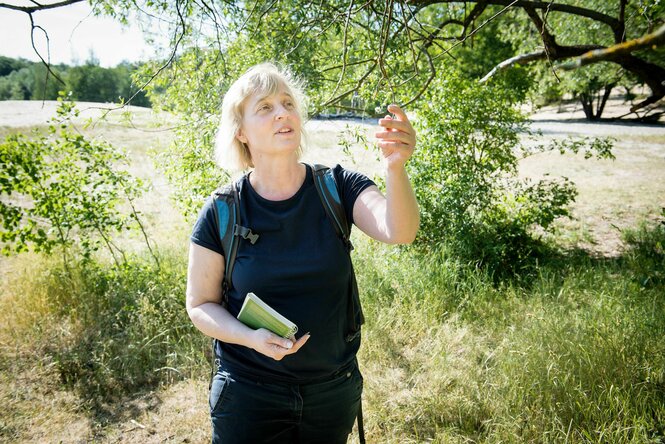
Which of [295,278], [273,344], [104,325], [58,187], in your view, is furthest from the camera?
[58,187]

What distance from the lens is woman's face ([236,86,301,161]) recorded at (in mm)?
1759

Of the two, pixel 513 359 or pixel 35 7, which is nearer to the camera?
pixel 35 7

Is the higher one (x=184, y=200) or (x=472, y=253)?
(x=184, y=200)

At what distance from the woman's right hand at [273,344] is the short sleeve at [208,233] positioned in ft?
1.25

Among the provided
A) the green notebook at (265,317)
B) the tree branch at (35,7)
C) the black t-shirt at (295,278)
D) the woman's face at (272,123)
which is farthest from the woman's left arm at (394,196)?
the tree branch at (35,7)

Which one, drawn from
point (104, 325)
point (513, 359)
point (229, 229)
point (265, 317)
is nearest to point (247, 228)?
point (229, 229)

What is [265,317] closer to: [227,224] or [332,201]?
[227,224]

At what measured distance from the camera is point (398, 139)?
4.83ft

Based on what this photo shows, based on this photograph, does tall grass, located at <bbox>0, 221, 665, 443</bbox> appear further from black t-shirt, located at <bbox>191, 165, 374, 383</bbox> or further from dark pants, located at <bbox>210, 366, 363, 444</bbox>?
black t-shirt, located at <bbox>191, 165, 374, 383</bbox>

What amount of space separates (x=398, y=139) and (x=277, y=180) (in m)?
0.56

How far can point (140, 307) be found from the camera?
4.15 meters

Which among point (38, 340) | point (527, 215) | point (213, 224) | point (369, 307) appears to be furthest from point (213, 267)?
point (527, 215)

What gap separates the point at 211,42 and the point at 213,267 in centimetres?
345

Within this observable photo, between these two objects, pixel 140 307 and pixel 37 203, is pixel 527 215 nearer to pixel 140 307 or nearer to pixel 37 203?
pixel 140 307
